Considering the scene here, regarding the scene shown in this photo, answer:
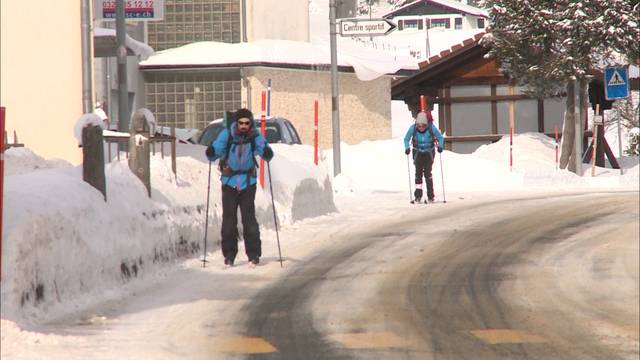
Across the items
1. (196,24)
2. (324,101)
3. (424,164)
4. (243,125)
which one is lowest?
(424,164)

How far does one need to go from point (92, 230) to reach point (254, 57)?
30.9 meters

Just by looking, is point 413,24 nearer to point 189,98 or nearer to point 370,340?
point 189,98

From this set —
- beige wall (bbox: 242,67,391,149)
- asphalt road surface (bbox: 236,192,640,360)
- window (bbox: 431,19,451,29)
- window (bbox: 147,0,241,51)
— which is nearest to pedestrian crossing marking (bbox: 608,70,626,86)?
beige wall (bbox: 242,67,391,149)

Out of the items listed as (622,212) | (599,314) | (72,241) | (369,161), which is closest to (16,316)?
(72,241)

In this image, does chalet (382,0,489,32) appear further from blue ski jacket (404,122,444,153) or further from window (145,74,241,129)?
blue ski jacket (404,122,444,153)

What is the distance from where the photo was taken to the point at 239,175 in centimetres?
1459

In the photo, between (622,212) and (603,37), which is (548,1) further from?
(622,212)

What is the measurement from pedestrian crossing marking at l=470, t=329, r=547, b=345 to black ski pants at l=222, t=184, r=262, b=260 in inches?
204

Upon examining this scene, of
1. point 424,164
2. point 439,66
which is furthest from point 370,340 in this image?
point 439,66

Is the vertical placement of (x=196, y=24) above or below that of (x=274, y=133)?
above

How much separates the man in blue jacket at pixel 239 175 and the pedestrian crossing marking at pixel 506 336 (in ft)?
17.0

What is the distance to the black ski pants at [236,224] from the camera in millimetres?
14500

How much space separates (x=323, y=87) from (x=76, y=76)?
18.4m

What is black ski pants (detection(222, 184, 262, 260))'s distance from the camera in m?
14.5
